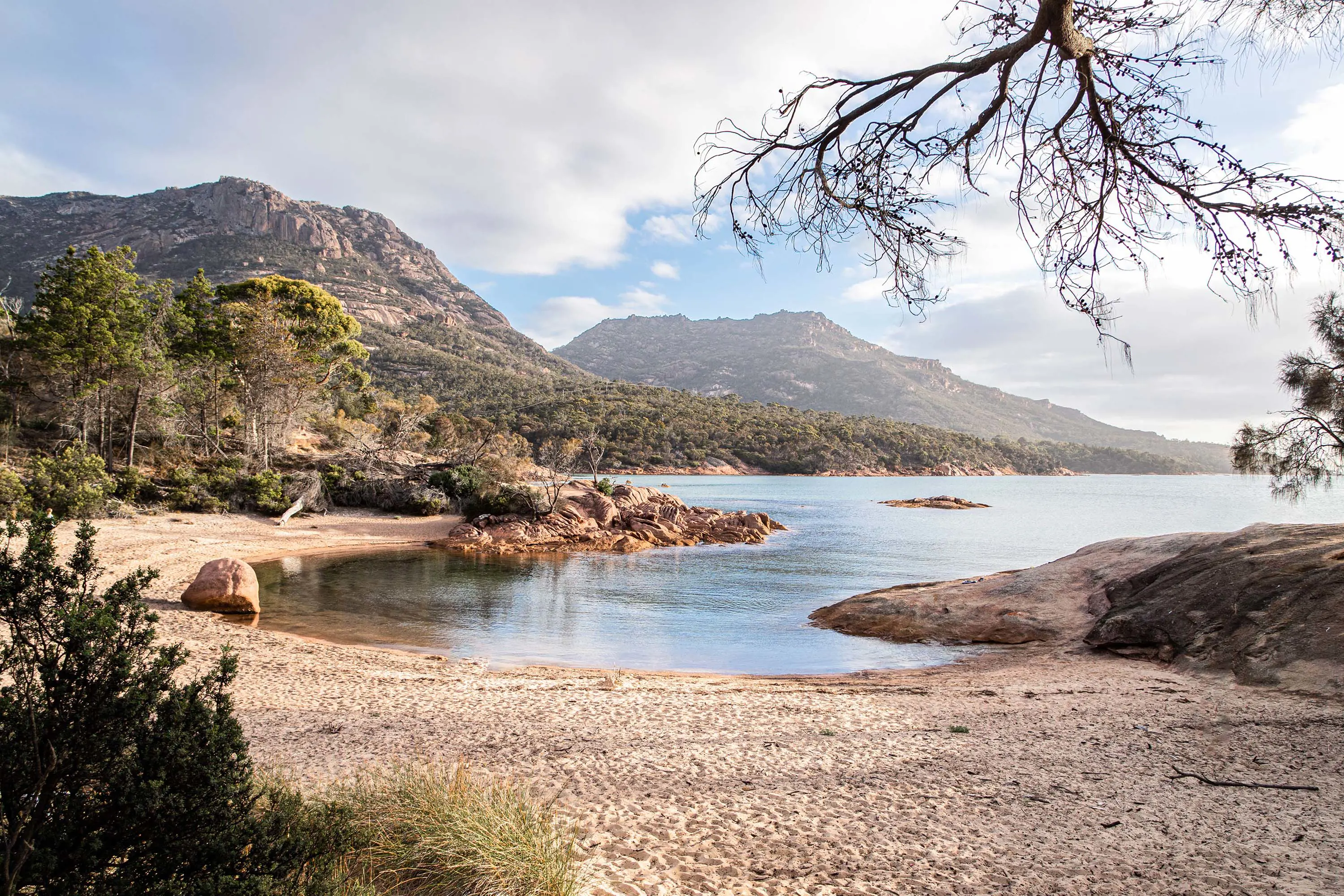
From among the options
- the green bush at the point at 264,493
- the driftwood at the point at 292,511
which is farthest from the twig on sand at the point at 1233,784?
the green bush at the point at 264,493

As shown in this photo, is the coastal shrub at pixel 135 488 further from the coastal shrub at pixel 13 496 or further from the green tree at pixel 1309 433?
the green tree at pixel 1309 433

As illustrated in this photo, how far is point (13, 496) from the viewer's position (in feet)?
61.0

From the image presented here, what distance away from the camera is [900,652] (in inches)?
530

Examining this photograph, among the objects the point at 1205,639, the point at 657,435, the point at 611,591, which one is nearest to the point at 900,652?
the point at 1205,639

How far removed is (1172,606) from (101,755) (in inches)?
547

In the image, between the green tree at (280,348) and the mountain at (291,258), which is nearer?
the green tree at (280,348)

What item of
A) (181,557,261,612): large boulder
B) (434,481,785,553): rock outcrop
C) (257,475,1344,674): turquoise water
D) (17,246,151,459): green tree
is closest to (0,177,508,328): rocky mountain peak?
(17,246,151,459): green tree

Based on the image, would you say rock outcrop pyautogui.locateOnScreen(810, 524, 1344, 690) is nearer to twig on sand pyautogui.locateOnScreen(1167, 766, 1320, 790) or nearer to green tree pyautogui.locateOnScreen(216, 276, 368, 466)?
twig on sand pyautogui.locateOnScreen(1167, 766, 1320, 790)

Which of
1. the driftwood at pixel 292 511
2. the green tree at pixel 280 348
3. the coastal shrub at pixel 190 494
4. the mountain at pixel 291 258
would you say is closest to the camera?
the coastal shrub at pixel 190 494

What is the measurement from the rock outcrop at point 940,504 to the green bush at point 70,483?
54.9m

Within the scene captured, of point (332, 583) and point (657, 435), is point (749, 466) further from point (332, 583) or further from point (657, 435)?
point (332, 583)

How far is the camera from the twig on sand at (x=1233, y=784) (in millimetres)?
5370

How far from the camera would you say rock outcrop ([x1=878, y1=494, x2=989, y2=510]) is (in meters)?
60.0

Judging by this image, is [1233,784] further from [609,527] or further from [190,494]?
[190,494]
